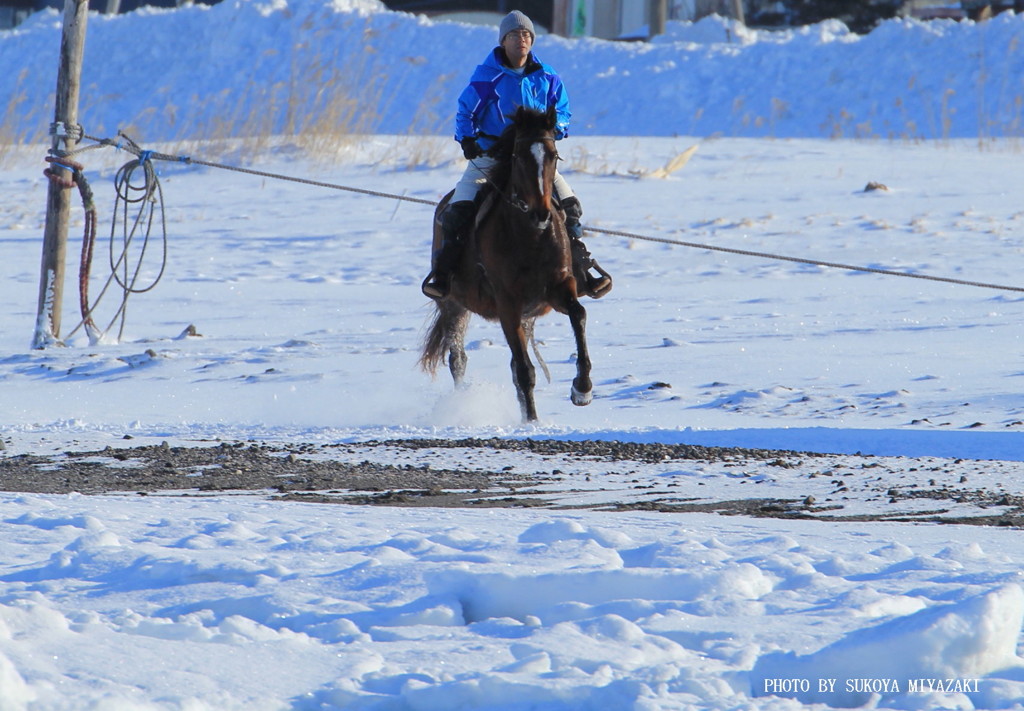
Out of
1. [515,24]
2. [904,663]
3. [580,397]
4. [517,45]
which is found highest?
[515,24]

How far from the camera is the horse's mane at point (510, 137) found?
7.56m

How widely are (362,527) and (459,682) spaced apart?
1500mm

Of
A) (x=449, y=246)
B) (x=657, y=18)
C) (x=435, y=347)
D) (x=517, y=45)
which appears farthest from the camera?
(x=657, y=18)

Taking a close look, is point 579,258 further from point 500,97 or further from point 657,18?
point 657,18

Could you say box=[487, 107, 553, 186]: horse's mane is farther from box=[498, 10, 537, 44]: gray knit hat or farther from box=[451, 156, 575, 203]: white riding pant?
box=[498, 10, 537, 44]: gray knit hat

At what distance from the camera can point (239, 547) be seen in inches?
156

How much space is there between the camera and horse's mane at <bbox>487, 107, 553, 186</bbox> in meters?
7.56

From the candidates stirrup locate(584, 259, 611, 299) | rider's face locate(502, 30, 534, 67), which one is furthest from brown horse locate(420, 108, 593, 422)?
rider's face locate(502, 30, 534, 67)

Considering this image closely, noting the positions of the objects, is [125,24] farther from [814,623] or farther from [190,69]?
[814,623]

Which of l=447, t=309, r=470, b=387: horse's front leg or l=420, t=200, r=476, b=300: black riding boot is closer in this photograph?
l=420, t=200, r=476, b=300: black riding boot

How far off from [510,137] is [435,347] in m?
2.02

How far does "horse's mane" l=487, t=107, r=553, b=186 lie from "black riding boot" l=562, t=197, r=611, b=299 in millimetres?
407

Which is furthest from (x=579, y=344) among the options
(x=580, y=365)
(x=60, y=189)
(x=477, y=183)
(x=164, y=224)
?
(x=60, y=189)

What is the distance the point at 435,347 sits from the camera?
9445 millimetres
